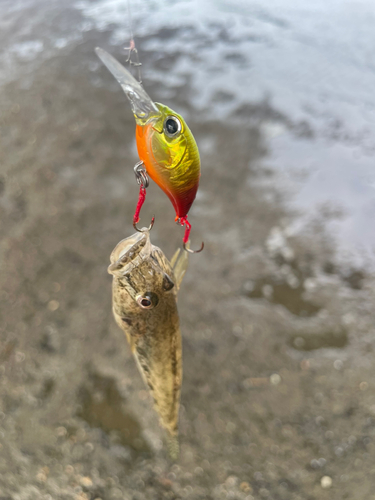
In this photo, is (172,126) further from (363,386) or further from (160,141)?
(363,386)

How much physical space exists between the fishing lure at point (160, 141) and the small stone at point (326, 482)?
280 centimetres

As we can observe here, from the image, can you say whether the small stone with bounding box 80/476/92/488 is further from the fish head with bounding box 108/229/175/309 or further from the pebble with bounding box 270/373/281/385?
the fish head with bounding box 108/229/175/309

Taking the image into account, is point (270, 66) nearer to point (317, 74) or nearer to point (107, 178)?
point (317, 74)

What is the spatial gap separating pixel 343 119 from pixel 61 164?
Result: 413 cm

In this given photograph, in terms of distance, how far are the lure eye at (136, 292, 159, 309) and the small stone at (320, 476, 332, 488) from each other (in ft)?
7.69

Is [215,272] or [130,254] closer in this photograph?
[130,254]

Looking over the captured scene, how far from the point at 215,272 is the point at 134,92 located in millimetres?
2972

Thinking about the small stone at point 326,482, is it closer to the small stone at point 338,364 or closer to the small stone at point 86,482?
the small stone at point 338,364

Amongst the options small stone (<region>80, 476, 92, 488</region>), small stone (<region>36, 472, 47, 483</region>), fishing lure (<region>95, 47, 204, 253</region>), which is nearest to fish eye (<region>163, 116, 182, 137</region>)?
fishing lure (<region>95, 47, 204, 253</region>)

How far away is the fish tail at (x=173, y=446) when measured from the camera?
2.69 meters

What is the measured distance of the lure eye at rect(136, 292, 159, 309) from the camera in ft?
4.82

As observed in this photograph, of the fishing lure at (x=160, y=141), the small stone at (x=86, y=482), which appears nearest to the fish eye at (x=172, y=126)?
the fishing lure at (x=160, y=141)

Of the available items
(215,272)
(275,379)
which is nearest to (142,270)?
(275,379)

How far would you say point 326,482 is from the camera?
8.87 ft
